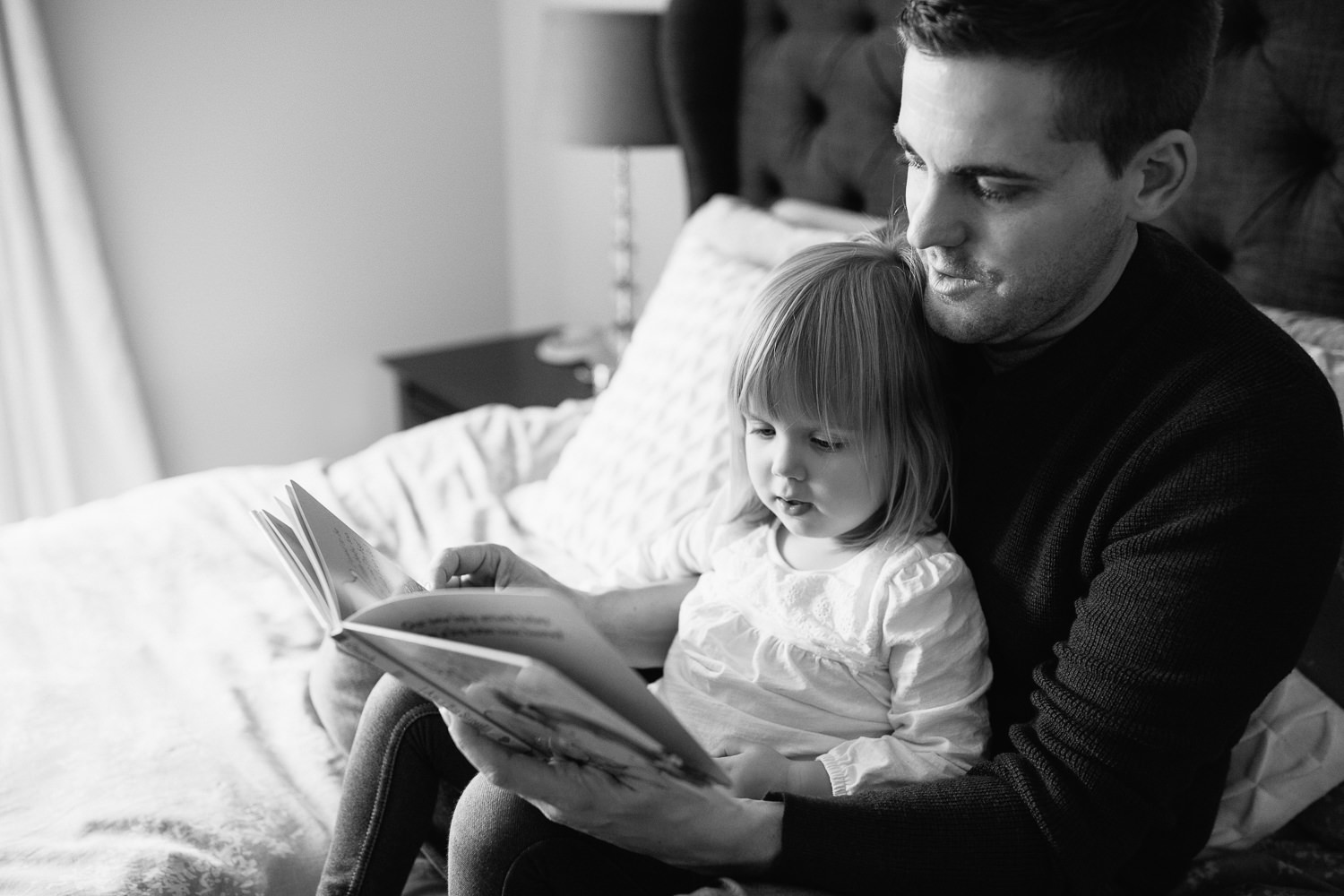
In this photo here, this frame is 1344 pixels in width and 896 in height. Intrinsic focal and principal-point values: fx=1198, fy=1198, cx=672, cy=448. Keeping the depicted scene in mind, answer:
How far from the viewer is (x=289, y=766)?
4.11 ft

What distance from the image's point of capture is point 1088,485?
3.12 feet

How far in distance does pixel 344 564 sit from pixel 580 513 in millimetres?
721

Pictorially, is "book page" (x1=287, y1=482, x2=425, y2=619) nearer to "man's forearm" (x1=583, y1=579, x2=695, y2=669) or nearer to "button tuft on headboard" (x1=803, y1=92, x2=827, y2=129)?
"man's forearm" (x1=583, y1=579, x2=695, y2=669)

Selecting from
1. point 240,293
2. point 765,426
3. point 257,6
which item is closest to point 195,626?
point 765,426

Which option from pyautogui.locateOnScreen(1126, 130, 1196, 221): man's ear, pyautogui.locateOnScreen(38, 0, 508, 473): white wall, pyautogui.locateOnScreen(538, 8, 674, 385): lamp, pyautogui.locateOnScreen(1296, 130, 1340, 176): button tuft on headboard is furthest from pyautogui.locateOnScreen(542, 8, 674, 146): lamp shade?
pyautogui.locateOnScreen(1126, 130, 1196, 221): man's ear

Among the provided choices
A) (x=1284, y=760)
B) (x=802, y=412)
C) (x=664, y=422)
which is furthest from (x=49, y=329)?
(x=1284, y=760)

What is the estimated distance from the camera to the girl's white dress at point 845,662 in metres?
1.00

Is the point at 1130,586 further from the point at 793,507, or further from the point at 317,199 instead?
the point at 317,199

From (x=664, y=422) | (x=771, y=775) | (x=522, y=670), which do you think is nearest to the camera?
(x=522, y=670)

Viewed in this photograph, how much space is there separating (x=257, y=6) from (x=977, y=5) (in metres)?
2.25

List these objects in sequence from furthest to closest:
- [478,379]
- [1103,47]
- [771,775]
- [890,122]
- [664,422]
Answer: [478,379]
[890,122]
[664,422]
[771,775]
[1103,47]

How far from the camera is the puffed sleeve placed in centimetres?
99

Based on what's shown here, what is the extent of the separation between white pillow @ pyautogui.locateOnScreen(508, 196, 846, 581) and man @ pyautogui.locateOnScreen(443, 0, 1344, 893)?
1.80ft

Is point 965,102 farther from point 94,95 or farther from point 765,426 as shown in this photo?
point 94,95
